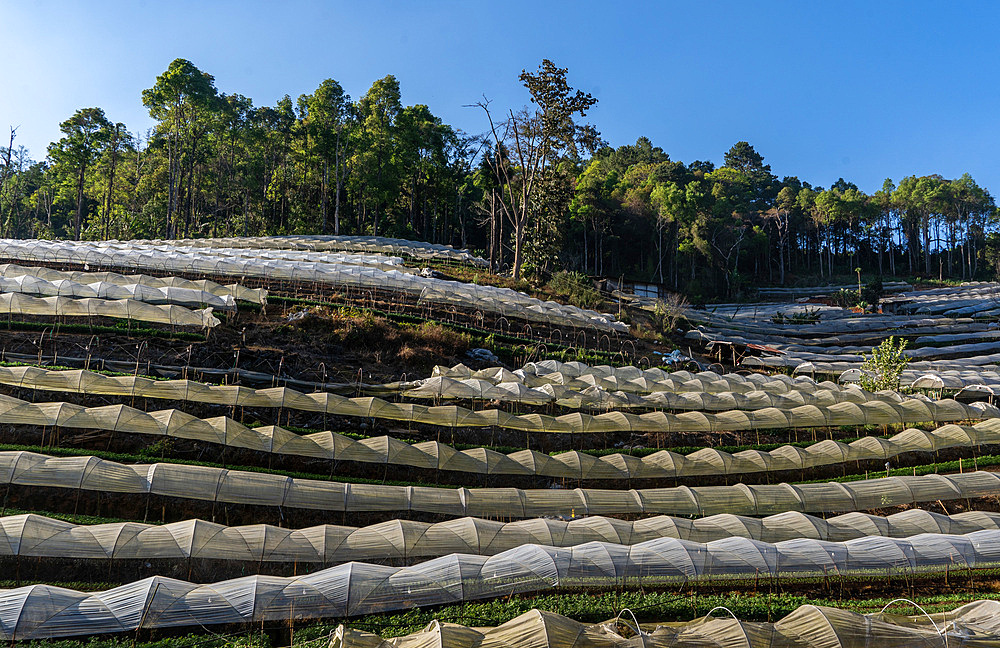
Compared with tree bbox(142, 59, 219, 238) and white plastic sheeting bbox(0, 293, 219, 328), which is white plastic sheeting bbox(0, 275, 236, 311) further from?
tree bbox(142, 59, 219, 238)

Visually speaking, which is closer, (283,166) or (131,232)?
(131,232)

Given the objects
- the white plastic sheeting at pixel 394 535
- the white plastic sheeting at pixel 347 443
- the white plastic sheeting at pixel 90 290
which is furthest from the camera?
the white plastic sheeting at pixel 90 290

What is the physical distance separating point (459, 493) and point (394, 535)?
A: 326cm

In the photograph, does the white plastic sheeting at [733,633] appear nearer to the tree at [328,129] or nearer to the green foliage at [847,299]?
the tree at [328,129]

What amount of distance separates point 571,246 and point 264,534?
65672 millimetres

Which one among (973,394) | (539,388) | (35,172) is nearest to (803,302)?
(973,394)

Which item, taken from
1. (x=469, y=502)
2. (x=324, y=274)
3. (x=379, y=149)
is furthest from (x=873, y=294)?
(x=469, y=502)

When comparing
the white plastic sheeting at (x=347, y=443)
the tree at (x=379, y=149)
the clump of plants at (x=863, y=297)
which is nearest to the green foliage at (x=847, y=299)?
the clump of plants at (x=863, y=297)

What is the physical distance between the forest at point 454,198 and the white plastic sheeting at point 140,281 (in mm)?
24198

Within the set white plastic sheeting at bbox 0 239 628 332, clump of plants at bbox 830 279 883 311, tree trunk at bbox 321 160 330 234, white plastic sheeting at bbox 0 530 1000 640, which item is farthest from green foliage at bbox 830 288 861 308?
white plastic sheeting at bbox 0 530 1000 640

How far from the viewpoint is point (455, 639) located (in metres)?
9.81

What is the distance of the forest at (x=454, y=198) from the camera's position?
2263 inches

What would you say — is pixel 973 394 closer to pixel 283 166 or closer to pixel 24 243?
pixel 24 243

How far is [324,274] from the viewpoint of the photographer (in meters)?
41.2
